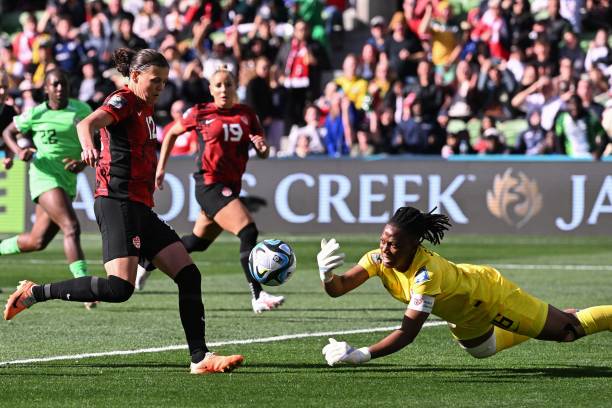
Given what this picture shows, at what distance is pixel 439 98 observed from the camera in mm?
24703

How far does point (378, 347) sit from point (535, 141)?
15706 millimetres

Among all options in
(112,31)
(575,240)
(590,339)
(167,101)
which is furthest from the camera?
(112,31)

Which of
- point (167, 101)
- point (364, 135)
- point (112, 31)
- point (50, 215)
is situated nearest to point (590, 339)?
point (50, 215)

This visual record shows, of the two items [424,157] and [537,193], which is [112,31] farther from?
[537,193]

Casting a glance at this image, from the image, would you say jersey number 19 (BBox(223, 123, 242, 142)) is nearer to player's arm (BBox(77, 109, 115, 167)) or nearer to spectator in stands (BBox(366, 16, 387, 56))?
player's arm (BBox(77, 109, 115, 167))

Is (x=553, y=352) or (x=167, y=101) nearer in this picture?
(x=553, y=352)

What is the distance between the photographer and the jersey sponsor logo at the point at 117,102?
8.71 metres

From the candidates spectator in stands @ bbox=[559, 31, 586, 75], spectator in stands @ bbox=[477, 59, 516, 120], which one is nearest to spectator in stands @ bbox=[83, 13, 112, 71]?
spectator in stands @ bbox=[477, 59, 516, 120]

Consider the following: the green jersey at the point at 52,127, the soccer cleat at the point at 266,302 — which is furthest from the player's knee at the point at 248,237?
the green jersey at the point at 52,127

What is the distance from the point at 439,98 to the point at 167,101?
5387 millimetres

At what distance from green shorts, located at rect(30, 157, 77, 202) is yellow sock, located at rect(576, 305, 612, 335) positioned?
240 inches

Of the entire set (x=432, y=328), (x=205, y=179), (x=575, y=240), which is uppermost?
(x=205, y=179)

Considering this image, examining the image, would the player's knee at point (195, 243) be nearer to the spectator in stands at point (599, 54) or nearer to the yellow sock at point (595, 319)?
the yellow sock at point (595, 319)

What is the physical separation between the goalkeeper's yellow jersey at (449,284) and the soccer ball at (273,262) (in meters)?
1.46
